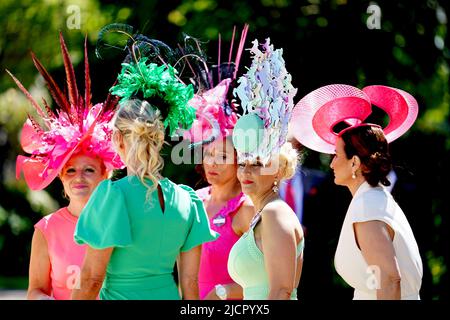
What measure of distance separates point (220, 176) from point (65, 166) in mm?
796

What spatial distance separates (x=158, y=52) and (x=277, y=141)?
0.74 metres

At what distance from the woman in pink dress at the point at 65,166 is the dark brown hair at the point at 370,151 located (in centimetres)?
116

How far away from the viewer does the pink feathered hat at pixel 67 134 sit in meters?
4.42

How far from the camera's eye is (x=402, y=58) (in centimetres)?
779

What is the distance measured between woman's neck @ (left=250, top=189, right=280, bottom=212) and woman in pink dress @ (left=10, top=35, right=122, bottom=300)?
2.74ft

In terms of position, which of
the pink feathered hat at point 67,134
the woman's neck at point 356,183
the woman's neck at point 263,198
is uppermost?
the pink feathered hat at point 67,134

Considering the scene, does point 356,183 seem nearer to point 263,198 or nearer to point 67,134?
point 263,198

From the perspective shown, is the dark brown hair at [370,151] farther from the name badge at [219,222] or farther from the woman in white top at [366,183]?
the name badge at [219,222]

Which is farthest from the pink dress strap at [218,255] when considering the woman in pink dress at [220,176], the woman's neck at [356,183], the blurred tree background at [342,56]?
the blurred tree background at [342,56]

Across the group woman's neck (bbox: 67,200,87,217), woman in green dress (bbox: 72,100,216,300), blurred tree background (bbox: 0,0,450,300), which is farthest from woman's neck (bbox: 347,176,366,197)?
blurred tree background (bbox: 0,0,450,300)

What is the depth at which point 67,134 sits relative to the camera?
4438 millimetres
